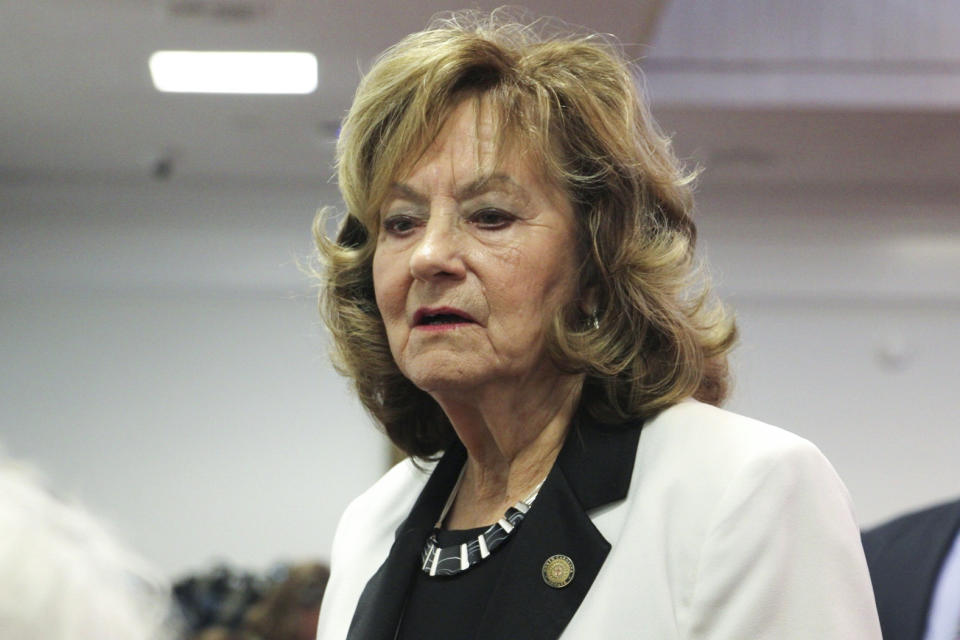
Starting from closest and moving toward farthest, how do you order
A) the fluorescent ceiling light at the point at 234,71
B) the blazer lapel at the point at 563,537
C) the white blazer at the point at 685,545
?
the white blazer at the point at 685,545, the blazer lapel at the point at 563,537, the fluorescent ceiling light at the point at 234,71

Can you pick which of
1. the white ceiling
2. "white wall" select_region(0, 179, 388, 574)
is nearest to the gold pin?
the white ceiling

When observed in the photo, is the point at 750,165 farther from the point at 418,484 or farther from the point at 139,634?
the point at 139,634

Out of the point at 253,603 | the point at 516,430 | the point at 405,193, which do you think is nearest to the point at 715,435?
the point at 516,430

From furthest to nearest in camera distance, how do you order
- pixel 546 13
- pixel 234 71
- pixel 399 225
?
pixel 234 71 → pixel 546 13 → pixel 399 225

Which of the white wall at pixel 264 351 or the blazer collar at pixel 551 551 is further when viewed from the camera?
the white wall at pixel 264 351

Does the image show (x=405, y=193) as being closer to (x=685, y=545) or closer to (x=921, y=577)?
(x=685, y=545)

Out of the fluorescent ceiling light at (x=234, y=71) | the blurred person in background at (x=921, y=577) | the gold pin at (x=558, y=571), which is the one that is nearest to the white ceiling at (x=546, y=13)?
the fluorescent ceiling light at (x=234, y=71)

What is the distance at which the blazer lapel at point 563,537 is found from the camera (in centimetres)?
162

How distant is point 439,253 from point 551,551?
Result: 17.3 inches

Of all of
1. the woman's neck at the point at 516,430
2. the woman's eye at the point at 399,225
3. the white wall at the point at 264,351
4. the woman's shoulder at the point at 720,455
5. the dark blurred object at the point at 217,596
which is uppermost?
the white wall at the point at 264,351

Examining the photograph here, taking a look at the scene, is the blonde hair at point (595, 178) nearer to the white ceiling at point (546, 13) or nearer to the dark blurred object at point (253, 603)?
the dark blurred object at point (253, 603)

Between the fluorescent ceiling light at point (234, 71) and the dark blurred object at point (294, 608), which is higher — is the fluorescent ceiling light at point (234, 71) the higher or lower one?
the higher one

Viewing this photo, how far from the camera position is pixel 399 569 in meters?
1.90

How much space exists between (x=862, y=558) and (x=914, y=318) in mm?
7138
